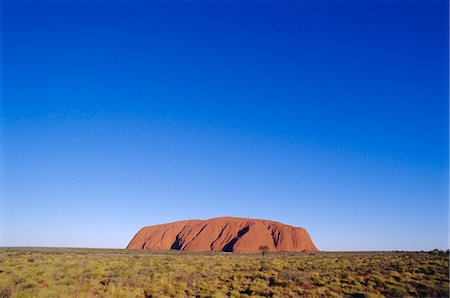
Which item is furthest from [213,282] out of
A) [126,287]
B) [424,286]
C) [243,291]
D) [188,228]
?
[188,228]

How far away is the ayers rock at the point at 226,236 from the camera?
351 ft

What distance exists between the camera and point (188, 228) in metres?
129

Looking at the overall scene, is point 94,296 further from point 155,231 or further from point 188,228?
point 155,231

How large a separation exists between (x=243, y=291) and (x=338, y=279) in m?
6.34

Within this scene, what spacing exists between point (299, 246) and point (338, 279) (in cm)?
9739

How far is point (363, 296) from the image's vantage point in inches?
563

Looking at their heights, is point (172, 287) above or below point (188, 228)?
below

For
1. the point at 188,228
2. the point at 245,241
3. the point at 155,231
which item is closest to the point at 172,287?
the point at 245,241

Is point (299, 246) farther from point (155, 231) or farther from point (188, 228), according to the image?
point (155, 231)

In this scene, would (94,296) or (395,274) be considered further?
(395,274)

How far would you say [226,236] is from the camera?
379 feet

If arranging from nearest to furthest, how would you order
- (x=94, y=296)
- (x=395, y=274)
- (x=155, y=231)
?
(x=94, y=296) → (x=395, y=274) → (x=155, y=231)

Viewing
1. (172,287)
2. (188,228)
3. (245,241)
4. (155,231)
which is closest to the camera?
(172,287)

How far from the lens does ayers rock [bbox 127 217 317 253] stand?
107125 millimetres
